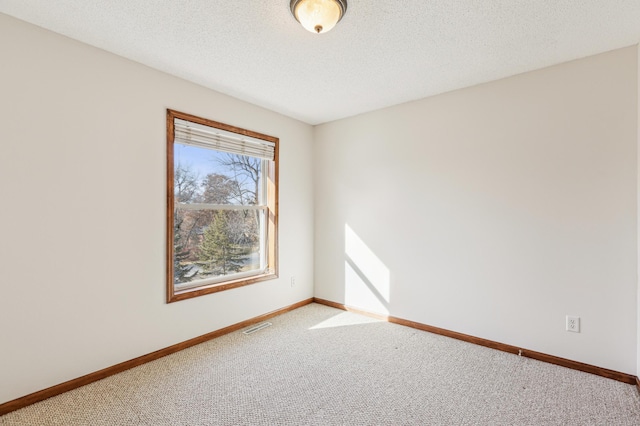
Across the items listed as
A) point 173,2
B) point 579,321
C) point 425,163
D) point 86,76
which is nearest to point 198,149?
point 86,76

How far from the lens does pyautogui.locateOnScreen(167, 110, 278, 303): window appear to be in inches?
109

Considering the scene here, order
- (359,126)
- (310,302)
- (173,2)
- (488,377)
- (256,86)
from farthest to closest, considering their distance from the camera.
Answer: (310,302) < (359,126) < (256,86) < (488,377) < (173,2)

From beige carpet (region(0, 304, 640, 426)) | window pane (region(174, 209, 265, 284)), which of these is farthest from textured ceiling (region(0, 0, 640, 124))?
beige carpet (region(0, 304, 640, 426))

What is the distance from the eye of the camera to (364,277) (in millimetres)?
3613

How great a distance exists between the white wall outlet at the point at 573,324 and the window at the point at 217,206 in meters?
2.73

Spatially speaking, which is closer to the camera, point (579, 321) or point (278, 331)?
point (579, 321)

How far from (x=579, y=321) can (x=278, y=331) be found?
2530 millimetres

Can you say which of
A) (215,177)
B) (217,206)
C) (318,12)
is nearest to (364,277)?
Result: (217,206)

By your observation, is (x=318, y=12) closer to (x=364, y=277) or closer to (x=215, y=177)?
(x=215, y=177)

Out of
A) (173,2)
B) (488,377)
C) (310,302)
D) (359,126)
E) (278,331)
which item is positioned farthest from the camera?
(310,302)

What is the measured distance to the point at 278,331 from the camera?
3.12m

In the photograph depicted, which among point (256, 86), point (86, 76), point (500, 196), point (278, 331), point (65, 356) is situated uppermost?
point (256, 86)

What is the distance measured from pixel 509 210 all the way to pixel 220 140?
2714 millimetres

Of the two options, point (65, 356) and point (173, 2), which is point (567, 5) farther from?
point (65, 356)
